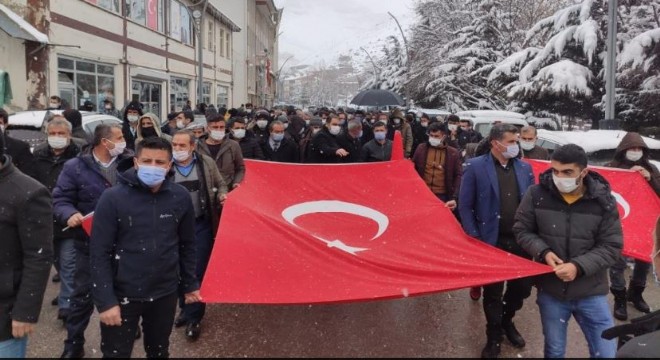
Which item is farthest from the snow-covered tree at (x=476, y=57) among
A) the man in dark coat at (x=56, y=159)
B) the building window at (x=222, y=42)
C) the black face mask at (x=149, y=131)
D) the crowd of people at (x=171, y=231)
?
the man in dark coat at (x=56, y=159)

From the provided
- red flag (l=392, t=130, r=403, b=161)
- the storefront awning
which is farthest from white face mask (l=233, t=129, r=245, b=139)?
the storefront awning

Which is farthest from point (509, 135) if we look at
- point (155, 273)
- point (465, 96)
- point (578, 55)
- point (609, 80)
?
point (465, 96)

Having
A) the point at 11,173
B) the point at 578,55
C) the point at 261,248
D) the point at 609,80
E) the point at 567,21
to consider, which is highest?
the point at 567,21

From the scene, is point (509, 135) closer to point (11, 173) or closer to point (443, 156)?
point (443, 156)

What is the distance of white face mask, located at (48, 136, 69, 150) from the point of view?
4.96 m

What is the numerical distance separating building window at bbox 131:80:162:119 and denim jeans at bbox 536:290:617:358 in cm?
2046

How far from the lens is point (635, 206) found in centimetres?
558

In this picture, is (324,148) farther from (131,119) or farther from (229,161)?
(131,119)

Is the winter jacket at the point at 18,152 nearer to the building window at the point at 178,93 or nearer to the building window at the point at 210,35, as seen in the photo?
the building window at the point at 178,93

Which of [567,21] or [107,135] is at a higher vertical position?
[567,21]

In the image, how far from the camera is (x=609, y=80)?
11.7 metres

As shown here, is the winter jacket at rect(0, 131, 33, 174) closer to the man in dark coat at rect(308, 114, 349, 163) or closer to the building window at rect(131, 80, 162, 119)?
the man in dark coat at rect(308, 114, 349, 163)

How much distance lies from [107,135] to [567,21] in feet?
58.7

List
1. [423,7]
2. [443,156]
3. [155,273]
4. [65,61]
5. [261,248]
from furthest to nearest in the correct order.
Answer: [423,7], [65,61], [443,156], [261,248], [155,273]
